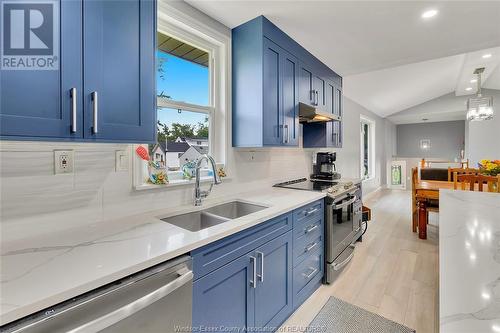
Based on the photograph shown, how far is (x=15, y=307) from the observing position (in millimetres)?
631

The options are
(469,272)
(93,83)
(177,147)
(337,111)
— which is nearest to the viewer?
(469,272)

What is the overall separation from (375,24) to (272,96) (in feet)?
3.67

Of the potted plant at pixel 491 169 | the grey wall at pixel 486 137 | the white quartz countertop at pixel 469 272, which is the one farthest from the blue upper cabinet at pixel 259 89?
the grey wall at pixel 486 137

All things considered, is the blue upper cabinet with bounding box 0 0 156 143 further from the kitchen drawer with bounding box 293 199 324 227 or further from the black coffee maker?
the black coffee maker

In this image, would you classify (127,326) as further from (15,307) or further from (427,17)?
(427,17)

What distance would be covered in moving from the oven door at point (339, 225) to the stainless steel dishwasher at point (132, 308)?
157cm

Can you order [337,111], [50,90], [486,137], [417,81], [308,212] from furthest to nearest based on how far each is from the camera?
[486,137], [417,81], [337,111], [308,212], [50,90]

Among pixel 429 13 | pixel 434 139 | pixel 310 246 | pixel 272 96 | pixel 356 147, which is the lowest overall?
pixel 310 246

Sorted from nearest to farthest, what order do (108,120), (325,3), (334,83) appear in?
(108,120), (325,3), (334,83)

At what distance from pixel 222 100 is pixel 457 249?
6.17ft

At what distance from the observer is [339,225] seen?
94.6 inches

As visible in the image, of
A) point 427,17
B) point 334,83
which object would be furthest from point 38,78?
point 334,83

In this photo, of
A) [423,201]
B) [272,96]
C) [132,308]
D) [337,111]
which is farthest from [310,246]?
[423,201]

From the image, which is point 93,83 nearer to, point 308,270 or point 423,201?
point 308,270
